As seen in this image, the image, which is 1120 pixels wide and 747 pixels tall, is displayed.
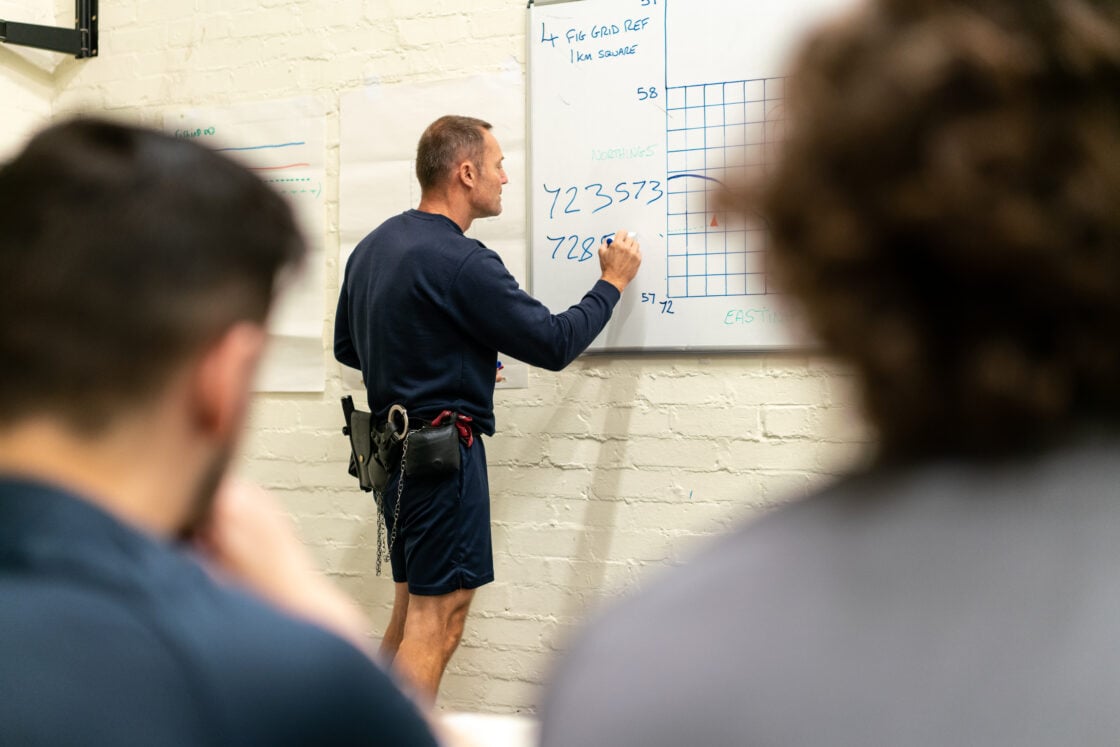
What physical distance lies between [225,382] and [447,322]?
5.58ft

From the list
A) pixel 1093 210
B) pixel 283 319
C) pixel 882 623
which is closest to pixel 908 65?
pixel 1093 210

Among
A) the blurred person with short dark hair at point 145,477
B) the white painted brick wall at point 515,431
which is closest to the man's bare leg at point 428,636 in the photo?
the white painted brick wall at point 515,431

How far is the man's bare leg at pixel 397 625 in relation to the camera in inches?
101

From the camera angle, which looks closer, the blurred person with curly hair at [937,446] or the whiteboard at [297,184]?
the blurred person with curly hair at [937,446]

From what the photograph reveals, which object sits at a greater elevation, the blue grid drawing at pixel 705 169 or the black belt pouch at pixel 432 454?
the blue grid drawing at pixel 705 169

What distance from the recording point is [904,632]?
39cm

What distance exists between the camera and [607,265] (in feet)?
8.19

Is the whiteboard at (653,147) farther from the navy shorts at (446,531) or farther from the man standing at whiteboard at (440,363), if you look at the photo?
the navy shorts at (446,531)

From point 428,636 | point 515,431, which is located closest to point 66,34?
point 515,431

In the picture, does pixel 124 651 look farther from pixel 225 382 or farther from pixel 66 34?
pixel 66 34

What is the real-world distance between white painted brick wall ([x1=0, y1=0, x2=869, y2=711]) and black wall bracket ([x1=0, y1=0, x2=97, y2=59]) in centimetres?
5

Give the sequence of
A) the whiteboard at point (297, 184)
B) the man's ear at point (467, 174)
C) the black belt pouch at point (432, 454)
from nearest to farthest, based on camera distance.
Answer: the black belt pouch at point (432, 454) < the man's ear at point (467, 174) < the whiteboard at point (297, 184)

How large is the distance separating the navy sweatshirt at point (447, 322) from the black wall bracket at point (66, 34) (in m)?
1.49

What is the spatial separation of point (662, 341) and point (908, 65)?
2140 millimetres
